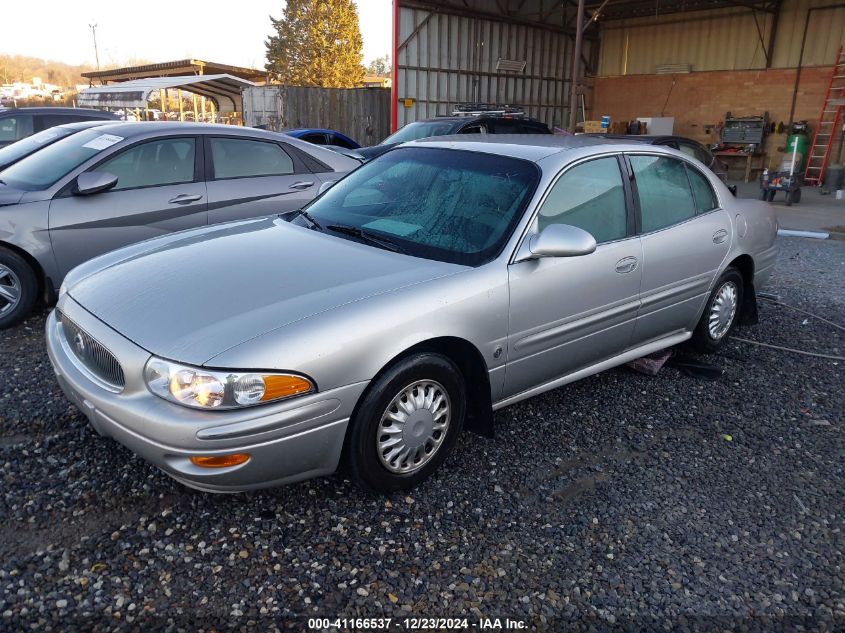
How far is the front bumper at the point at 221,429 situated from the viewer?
7.88ft

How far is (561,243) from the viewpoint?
3.08 metres

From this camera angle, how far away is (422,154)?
3.90 metres

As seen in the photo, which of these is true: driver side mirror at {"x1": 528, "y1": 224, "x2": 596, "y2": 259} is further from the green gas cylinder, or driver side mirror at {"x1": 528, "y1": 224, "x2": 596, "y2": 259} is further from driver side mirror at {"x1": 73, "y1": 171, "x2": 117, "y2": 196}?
the green gas cylinder

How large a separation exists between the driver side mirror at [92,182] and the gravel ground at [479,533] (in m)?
A: 1.67

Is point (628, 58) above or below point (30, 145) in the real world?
above

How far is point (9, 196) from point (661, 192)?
4524mm

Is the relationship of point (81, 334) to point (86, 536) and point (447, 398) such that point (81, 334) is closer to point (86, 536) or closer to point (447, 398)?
point (86, 536)

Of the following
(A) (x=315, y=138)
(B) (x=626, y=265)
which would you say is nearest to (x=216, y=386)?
(B) (x=626, y=265)

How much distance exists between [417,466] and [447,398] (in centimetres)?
34

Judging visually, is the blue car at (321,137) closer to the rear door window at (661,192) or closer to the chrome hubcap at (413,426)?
the rear door window at (661,192)

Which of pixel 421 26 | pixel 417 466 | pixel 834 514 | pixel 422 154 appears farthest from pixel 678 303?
pixel 421 26

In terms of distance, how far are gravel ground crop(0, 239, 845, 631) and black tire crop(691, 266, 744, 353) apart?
0.86m

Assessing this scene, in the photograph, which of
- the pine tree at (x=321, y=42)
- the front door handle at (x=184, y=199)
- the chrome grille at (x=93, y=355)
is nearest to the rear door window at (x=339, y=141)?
the front door handle at (x=184, y=199)

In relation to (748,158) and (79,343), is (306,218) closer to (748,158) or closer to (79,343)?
(79,343)
